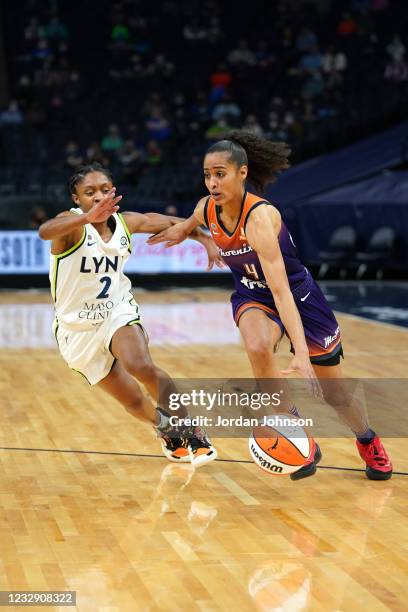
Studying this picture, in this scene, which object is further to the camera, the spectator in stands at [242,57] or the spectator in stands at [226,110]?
the spectator in stands at [242,57]

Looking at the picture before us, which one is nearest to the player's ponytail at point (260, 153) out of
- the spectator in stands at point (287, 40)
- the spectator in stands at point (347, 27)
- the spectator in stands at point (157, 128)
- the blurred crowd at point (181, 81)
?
the blurred crowd at point (181, 81)

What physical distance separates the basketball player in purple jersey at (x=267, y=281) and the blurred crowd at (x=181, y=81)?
14334 mm

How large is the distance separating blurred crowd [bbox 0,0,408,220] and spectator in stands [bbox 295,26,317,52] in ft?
0.08

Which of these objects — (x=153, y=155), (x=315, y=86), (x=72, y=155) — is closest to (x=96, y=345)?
(x=72, y=155)

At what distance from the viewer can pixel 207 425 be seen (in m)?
7.38

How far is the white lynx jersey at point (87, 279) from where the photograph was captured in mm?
5773

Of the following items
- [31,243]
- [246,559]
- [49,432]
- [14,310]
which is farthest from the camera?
[31,243]

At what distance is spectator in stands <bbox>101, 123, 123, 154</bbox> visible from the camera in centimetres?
2045

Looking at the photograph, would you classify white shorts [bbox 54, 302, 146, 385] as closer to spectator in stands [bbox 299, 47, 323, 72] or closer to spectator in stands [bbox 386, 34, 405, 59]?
spectator in stands [bbox 299, 47, 323, 72]

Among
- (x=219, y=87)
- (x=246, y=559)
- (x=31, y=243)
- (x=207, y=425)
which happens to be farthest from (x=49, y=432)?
(x=219, y=87)

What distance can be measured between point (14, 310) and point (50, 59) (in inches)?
346

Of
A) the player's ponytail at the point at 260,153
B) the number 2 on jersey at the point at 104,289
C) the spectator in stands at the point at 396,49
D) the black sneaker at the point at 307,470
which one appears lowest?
the black sneaker at the point at 307,470

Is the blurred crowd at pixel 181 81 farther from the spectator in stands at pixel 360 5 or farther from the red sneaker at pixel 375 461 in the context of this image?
the red sneaker at pixel 375 461

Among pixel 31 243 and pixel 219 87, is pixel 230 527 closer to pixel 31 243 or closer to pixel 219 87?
pixel 31 243
